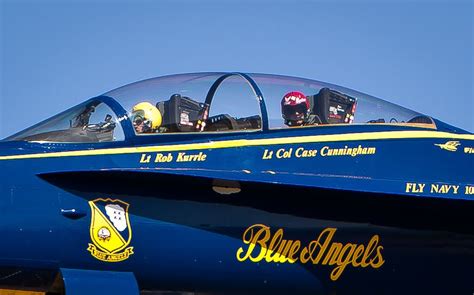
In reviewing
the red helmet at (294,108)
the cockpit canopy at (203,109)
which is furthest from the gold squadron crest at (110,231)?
the red helmet at (294,108)

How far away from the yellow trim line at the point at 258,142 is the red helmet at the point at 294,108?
306mm

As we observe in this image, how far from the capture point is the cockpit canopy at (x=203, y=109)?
328 inches

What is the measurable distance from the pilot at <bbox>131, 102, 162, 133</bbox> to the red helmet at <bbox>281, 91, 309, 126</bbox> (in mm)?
1301

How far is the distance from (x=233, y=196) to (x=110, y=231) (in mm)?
1214

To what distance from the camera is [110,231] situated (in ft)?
25.5

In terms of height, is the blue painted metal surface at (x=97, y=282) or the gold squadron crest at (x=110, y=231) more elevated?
the gold squadron crest at (x=110, y=231)

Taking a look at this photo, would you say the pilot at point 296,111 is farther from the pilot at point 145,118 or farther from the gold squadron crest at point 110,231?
the gold squadron crest at point 110,231

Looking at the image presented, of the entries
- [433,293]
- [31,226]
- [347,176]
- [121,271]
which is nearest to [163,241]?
[121,271]

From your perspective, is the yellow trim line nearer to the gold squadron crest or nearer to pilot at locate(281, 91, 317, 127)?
pilot at locate(281, 91, 317, 127)

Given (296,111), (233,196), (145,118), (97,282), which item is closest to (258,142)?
(233,196)

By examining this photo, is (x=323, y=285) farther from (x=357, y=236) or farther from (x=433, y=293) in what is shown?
(x=433, y=293)

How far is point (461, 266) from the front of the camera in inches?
348

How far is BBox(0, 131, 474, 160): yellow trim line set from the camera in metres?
7.91

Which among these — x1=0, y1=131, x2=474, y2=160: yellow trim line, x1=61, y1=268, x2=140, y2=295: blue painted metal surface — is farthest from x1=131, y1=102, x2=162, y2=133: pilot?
x1=61, y1=268, x2=140, y2=295: blue painted metal surface
